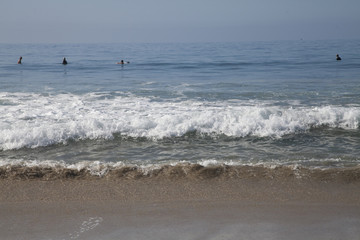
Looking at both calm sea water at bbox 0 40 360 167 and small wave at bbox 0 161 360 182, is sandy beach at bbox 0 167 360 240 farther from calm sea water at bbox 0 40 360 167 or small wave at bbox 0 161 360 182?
calm sea water at bbox 0 40 360 167

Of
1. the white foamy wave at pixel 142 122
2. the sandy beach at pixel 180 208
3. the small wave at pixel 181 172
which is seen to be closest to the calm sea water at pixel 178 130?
the white foamy wave at pixel 142 122

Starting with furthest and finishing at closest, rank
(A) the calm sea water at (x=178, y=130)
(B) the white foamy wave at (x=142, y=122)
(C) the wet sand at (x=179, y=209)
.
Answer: (B) the white foamy wave at (x=142, y=122)
(A) the calm sea water at (x=178, y=130)
(C) the wet sand at (x=179, y=209)

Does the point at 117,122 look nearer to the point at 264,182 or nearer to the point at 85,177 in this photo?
the point at 85,177

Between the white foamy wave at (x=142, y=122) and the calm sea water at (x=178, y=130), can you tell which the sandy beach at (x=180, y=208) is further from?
the white foamy wave at (x=142, y=122)

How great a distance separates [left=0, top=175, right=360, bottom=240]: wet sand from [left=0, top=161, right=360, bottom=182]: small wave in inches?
4.9

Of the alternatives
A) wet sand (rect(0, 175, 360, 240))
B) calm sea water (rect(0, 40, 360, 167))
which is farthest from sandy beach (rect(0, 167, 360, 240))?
calm sea water (rect(0, 40, 360, 167))

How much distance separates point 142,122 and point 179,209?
452cm

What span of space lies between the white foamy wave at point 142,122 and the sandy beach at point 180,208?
8.65ft

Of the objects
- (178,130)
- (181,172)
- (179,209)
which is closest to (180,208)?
(179,209)

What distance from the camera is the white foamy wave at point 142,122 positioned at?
24.9 ft

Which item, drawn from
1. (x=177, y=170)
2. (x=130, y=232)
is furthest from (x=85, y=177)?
(x=130, y=232)

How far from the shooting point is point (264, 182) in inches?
195

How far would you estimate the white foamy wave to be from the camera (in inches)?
298

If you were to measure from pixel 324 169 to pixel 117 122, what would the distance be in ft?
16.0
